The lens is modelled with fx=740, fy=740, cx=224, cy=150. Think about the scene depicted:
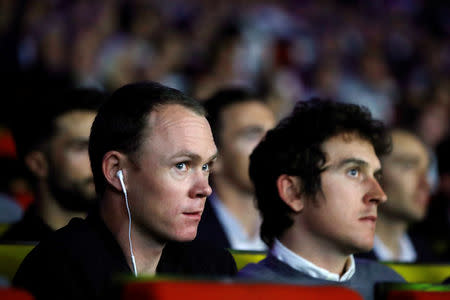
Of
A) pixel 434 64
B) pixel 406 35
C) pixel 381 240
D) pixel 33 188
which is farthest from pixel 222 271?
pixel 406 35

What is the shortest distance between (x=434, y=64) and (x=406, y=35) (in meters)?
0.72

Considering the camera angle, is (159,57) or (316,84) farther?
(316,84)

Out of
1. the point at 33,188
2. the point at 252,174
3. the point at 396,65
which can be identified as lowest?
the point at 396,65

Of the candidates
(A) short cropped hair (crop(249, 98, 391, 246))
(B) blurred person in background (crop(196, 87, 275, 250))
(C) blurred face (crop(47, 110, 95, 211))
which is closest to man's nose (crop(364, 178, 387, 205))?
(A) short cropped hair (crop(249, 98, 391, 246))

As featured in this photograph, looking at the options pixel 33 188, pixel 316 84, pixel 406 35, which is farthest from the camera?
pixel 406 35

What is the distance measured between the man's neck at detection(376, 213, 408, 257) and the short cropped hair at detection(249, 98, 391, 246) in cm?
119

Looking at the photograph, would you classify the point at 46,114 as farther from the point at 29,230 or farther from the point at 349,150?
the point at 349,150

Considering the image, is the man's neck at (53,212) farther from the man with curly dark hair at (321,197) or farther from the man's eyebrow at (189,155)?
the man's eyebrow at (189,155)

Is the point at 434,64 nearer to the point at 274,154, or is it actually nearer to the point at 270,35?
the point at 270,35

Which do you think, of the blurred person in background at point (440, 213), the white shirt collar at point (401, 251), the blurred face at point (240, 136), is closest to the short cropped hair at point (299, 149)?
the blurred face at point (240, 136)

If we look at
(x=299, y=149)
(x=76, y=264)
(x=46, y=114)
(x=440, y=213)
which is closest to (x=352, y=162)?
(x=299, y=149)

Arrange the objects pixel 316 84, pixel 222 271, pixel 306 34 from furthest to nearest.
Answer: pixel 306 34
pixel 316 84
pixel 222 271

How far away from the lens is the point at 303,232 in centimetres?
196

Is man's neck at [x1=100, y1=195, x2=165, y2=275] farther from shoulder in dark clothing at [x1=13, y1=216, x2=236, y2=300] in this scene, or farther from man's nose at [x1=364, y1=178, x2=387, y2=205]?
man's nose at [x1=364, y1=178, x2=387, y2=205]
